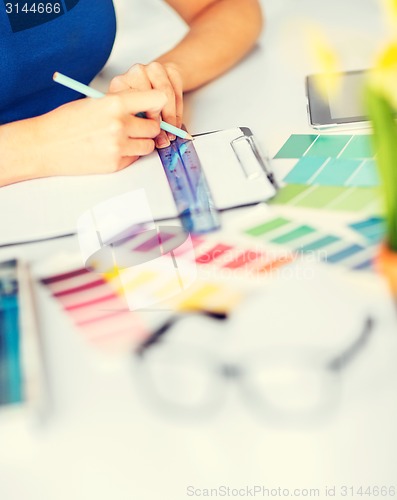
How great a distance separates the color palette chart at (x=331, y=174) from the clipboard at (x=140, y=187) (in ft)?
0.08

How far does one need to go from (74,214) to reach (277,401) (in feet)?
1.05

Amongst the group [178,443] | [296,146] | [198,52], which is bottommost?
[178,443]

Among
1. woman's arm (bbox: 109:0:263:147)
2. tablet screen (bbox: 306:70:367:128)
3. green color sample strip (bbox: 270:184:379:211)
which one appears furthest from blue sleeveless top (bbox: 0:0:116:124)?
green color sample strip (bbox: 270:184:379:211)

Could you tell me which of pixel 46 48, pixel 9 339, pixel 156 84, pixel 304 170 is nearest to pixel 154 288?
pixel 9 339

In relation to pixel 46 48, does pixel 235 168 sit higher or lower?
lower

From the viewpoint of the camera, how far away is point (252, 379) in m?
0.46

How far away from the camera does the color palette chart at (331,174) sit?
2.09 feet

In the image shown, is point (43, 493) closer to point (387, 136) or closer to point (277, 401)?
point (277, 401)

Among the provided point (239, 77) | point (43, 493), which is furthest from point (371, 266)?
point (239, 77)

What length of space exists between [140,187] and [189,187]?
5cm

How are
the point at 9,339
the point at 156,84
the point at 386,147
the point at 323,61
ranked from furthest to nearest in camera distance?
the point at 323,61 → the point at 156,84 → the point at 9,339 → the point at 386,147

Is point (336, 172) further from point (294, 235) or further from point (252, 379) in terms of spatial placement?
point (252, 379)

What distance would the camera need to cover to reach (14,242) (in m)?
0.65

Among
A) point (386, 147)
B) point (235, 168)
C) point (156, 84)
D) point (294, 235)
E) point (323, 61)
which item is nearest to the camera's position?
point (386, 147)
